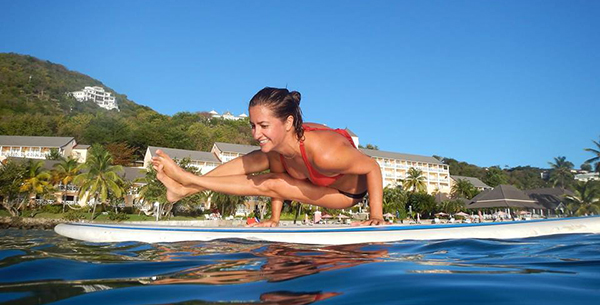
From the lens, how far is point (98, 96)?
126 meters

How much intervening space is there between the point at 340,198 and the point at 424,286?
326 centimetres

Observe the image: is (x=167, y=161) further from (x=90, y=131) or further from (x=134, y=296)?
(x=90, y=131)

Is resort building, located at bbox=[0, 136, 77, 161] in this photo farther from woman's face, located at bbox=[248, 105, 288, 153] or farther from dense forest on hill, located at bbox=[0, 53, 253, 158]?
woman's face, located at bbox=[248, 105, 288, 153]

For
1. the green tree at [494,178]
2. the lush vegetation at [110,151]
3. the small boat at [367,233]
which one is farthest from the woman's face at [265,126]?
the green tree at [494,178]

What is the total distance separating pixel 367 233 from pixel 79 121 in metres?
85.6

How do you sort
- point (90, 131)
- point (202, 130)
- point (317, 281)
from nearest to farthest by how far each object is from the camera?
point (317, 281)
point (90, 131)
point (202, 130)

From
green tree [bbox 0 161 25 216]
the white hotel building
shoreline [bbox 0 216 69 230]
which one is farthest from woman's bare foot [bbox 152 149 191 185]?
the white hotel building

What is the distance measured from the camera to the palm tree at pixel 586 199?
51469 mm

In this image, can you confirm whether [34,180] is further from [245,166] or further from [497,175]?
[497,175]

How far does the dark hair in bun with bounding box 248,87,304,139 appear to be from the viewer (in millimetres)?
3492

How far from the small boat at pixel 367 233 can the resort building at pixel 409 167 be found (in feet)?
241

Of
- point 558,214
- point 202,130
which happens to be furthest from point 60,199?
point 558,214

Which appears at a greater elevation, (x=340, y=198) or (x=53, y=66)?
(x=53, y=66)

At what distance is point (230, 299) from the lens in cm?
126
